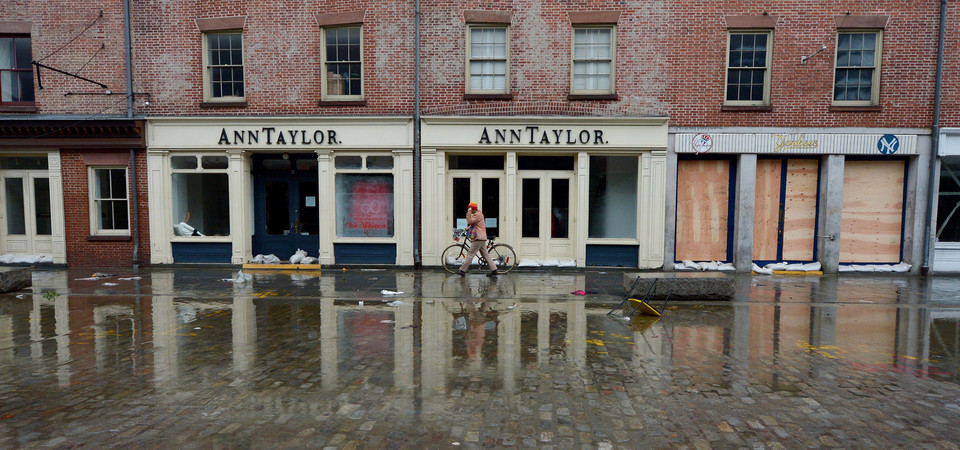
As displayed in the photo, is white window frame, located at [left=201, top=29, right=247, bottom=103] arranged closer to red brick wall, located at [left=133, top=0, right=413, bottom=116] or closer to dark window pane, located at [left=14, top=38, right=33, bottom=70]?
red brick wall, located at [left=133, top=0, right=413, bottom=116]

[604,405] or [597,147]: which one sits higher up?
[597,147]

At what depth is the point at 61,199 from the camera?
1390 cm

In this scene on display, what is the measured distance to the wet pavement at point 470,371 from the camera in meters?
4.08

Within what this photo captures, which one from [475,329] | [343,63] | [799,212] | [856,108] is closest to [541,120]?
[343,63]

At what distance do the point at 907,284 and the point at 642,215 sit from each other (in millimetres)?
5818

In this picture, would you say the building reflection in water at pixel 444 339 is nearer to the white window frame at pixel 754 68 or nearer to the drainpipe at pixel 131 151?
the drainpipe at pixel 131 151

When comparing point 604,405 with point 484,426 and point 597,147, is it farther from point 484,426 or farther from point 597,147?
point 597,147

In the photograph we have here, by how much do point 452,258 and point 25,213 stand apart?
11.6 meters

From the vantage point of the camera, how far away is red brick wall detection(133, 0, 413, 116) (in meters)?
13.2

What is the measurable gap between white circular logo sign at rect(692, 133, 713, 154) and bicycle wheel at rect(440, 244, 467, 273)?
20.3 feet

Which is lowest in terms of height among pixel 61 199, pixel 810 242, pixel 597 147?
pixel 810 242

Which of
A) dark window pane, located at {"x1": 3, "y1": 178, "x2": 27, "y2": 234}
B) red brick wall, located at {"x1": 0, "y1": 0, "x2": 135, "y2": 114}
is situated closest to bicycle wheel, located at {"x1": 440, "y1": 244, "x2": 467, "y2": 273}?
red brick wall, located at {"x1": 0, "y1": 0, "x2": 135, "y2": 114}

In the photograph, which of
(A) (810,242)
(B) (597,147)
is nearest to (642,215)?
(B) (597,147)

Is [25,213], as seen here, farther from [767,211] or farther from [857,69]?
[857,69]
